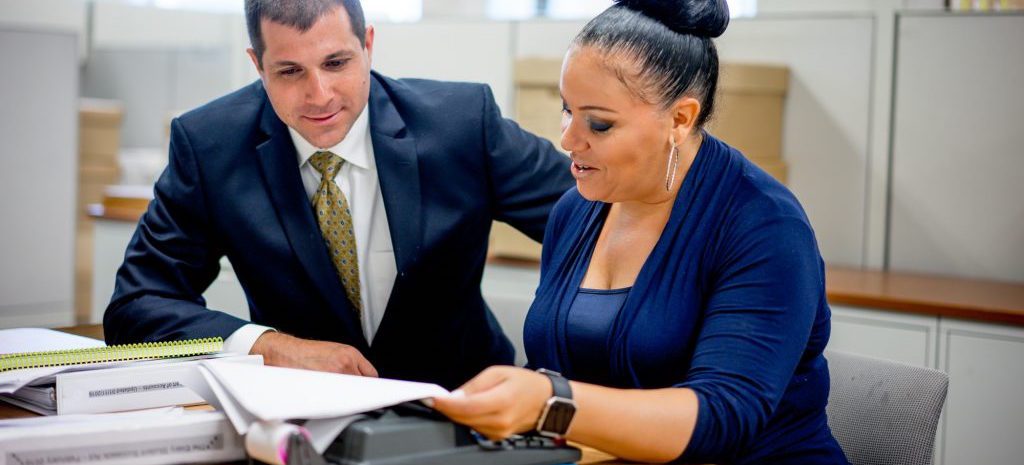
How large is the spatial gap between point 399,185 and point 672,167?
1.80 feet

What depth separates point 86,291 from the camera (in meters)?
4.69

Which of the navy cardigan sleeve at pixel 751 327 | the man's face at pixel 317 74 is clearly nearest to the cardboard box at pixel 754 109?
the man's face at pixel 317 74

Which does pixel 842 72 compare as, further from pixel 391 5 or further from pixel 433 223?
pixel 391 5

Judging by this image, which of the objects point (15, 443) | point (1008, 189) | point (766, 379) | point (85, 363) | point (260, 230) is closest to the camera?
point (15, 443)

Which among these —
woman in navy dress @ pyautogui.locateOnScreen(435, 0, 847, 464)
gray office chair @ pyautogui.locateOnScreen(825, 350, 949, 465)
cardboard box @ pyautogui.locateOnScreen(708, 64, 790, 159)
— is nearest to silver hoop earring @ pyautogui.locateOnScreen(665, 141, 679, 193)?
woman in navy dress @ pyautogui.locateOnScreen(435, 0, 847, 464)

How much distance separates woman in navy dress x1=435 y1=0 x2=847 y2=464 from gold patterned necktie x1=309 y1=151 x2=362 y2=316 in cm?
40

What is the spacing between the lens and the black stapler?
984mm

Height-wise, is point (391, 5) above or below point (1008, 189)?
above

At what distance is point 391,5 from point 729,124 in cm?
257

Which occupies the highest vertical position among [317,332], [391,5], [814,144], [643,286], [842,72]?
[391,5]

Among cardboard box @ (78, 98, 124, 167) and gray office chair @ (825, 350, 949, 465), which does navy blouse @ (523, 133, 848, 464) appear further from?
cardboard box @ (78, 98, 124, 167)

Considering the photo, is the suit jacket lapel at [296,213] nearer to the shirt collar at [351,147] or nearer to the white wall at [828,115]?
the shirt collar at [351,147]

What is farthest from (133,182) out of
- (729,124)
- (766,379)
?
(766,379)

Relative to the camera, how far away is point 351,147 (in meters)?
1.75
